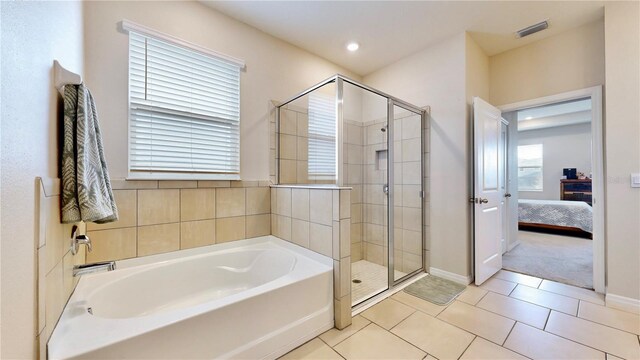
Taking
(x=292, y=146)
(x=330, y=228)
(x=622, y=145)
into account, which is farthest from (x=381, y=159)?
(x=622, y=145)

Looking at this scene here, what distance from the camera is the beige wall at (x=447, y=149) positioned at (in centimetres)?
252

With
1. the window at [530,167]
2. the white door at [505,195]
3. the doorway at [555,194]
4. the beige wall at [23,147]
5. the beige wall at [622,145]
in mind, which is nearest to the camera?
the beige wall at [23,147]

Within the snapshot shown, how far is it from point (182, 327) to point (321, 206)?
3.66 ft

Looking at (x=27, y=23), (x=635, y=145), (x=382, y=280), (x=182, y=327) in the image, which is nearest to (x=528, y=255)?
(x=635, y=145)

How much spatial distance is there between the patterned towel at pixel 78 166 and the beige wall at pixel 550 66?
3.82 meters

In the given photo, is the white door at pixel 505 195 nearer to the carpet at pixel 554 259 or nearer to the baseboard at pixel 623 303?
the carpet at pixel 554 259

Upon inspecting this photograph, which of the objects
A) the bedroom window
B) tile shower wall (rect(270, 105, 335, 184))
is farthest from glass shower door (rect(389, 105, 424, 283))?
the bedroom window

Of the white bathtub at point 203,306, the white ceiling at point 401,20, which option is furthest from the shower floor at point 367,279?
the white ceiling at point 401,20

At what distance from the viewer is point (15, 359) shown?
2.28 ft

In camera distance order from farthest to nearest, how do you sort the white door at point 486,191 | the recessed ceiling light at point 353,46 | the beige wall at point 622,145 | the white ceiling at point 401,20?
1. the recessed ceiling light at point 353,46
2. the white door at point 486,191
3. the white ceiling at point 401,20
4. the beige wall at point 622,145

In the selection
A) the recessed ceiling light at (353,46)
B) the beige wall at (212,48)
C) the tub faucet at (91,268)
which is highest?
the recessed ceiling light at (353,46)

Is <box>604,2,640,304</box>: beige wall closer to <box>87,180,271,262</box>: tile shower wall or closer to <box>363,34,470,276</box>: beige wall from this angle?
<box>363,34,470,276</box>: beige wall

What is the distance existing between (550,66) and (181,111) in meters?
3.75

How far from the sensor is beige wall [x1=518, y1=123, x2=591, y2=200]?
5.98m
